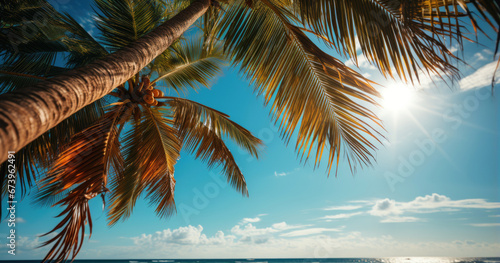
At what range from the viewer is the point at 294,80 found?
3.28 meters

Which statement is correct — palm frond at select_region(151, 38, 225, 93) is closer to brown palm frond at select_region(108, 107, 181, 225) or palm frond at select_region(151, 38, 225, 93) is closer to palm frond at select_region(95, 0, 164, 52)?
brown palm frond at select_region(108, 107, 181, 225)

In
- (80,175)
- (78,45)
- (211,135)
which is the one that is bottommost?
(80,175)

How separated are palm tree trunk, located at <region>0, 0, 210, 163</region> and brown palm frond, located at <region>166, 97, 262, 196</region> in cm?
278

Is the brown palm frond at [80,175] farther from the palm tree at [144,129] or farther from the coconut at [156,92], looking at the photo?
the coconut at [156,92]

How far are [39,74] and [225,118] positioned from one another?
10.4ft

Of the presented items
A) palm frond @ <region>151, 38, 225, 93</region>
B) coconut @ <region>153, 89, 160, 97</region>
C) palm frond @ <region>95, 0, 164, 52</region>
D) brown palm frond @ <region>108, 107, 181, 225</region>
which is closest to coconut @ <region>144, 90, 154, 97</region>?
coconut @ <region>153, 89, 160, 97</region>

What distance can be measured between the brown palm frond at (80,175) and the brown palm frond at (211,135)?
1.21 meters

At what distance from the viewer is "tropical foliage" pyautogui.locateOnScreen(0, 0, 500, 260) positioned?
2.40 metres

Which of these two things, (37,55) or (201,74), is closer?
(37,55)

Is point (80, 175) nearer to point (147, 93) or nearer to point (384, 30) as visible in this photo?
point (147, 93)

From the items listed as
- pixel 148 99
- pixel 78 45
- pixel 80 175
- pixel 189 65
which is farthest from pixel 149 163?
pixel 78 45

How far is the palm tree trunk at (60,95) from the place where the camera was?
1.06m

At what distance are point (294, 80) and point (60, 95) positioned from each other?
250 centimetres

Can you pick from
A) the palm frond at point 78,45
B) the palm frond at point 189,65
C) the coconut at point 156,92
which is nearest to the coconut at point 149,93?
the coconut at point 156,92
